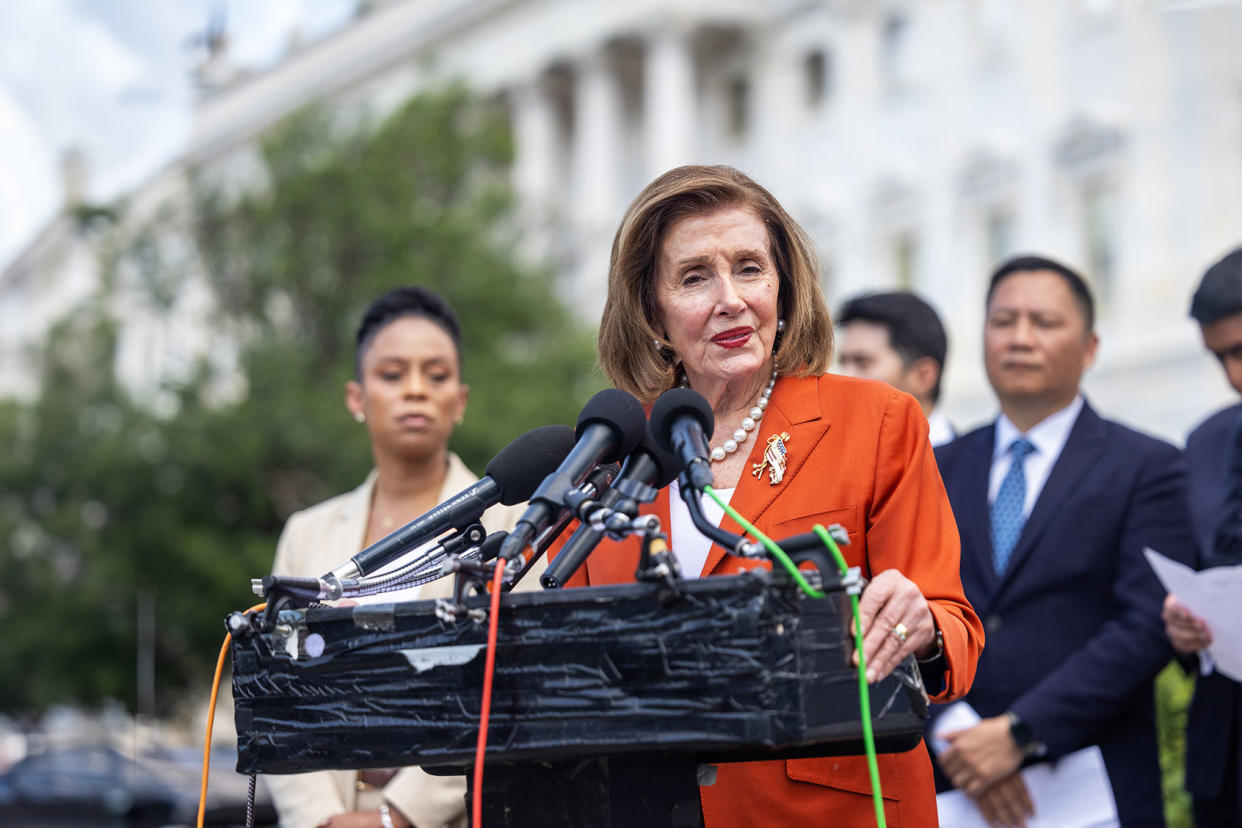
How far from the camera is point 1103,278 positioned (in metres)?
29.4

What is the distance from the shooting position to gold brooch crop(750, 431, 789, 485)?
Result: 319cm

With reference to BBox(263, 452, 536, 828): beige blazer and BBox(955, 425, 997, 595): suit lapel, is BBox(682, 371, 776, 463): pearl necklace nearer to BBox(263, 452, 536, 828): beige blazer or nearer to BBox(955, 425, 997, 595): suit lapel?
BBox(263, 452, 536, 828): beige blazer

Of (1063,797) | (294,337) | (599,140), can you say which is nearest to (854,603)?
(1063,797)

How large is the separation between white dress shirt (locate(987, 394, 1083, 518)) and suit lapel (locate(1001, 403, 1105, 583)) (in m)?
0.05

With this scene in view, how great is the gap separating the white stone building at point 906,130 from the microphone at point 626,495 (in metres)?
16.0

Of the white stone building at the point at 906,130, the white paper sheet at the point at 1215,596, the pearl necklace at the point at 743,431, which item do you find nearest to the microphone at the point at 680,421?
the pearl necklace at the point at 743,431

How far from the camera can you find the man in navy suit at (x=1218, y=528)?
520 cm

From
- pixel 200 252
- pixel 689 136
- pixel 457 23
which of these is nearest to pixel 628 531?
pixel 200 252

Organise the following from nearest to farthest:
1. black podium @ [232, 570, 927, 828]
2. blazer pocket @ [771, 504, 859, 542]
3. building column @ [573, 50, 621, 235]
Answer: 1. black podium @ [232, 570, 927, 828]
2. blazer pocket @ [771, 504, 859, 542]
3. building column @ [573, 50, 621, 235]

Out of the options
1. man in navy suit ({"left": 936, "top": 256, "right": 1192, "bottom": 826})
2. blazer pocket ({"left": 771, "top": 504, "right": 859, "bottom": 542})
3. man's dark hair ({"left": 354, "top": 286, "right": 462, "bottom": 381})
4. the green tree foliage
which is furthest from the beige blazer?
the green tree foliage

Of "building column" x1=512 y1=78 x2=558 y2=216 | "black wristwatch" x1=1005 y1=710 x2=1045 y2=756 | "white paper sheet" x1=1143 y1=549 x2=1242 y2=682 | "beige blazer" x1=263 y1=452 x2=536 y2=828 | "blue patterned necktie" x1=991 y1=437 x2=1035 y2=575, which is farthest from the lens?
"building column" x1=512 y1=78 x2=558 y2=216

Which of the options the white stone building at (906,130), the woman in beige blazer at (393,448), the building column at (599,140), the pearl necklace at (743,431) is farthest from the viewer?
the building column at (599,140)

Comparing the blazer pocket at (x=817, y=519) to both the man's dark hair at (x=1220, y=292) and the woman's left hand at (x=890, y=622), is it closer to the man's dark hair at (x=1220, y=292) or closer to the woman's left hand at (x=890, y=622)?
the woman's left hand at (x=890, y=622)

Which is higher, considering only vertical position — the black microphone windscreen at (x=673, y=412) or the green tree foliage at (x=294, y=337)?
the green tree foliage at (x=294, y=337)
